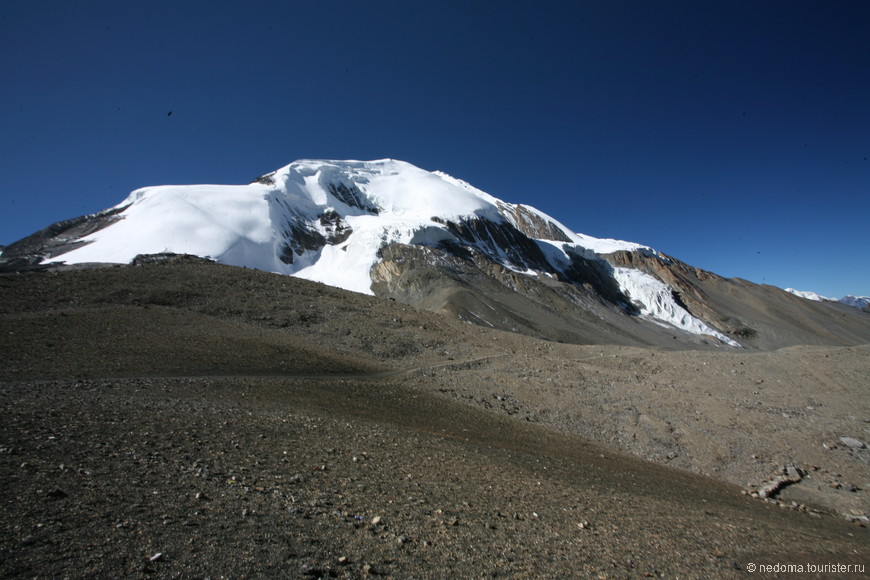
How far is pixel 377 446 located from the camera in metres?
10.7

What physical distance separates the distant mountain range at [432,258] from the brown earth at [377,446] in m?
40.8

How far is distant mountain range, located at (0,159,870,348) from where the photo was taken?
85.9 m

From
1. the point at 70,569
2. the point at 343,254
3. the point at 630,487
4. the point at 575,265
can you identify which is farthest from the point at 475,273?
the point at 70,569

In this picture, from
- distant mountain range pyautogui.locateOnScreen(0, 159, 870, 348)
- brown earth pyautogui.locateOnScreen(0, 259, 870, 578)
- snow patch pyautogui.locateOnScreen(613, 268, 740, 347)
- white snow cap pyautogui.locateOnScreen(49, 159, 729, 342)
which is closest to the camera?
brown earth pyautogui.locateOnScreen(0, 259, 870, 578)

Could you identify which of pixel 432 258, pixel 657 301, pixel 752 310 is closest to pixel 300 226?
pixel 432 258

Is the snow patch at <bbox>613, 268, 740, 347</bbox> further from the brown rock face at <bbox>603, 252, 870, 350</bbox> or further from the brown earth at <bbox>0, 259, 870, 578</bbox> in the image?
the brown earth at <bbox>0, 259, 870, 578</bbox>

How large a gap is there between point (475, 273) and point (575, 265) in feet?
187

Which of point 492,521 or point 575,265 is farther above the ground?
point 575,265

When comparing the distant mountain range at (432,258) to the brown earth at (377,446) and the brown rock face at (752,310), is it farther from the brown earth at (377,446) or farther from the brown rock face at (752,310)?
the brown earth at (377,446)

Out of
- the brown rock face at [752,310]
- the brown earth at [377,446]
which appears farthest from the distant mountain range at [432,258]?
the brown earth at [377,446]

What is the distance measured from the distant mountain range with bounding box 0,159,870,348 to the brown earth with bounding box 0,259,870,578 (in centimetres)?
4085

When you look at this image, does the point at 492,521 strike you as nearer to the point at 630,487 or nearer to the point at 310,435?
the point at 310,435

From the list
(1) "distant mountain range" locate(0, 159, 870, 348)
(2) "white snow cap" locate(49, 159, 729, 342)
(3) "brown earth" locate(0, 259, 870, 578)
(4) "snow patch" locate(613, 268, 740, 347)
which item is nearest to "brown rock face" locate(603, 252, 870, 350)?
(1) "distant mountain range" locate(0, 159, 870, 348)

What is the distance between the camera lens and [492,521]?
7730mm
